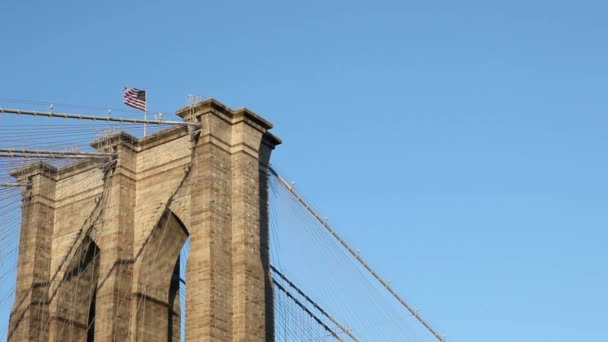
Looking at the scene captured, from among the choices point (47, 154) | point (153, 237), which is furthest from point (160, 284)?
point (47, 154)

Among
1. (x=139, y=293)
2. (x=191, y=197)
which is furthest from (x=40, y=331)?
(x=191, y=197)

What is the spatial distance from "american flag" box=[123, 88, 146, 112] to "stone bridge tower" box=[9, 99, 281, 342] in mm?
1865

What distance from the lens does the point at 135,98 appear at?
4266 centimetres

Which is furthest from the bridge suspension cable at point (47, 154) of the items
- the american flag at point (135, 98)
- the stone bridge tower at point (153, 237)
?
the american flag at point (135, 98)

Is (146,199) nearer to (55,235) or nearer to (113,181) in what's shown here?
(113,181)

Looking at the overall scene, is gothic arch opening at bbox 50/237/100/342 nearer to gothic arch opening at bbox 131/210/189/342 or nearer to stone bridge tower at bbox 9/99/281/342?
stone bridge tower at bbox 9/99/281/342

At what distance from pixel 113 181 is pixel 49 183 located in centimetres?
423

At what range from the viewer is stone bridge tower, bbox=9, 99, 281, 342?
36625mm

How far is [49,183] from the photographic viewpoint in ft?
142

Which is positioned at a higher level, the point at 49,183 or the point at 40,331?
the point at 49,183

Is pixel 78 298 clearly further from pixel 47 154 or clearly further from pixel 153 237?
pixel 47 154

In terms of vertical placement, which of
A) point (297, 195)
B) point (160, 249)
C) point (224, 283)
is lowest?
point (224, 283)

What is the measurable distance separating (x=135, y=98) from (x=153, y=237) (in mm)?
5854

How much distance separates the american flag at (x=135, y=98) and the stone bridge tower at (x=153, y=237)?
187cm
